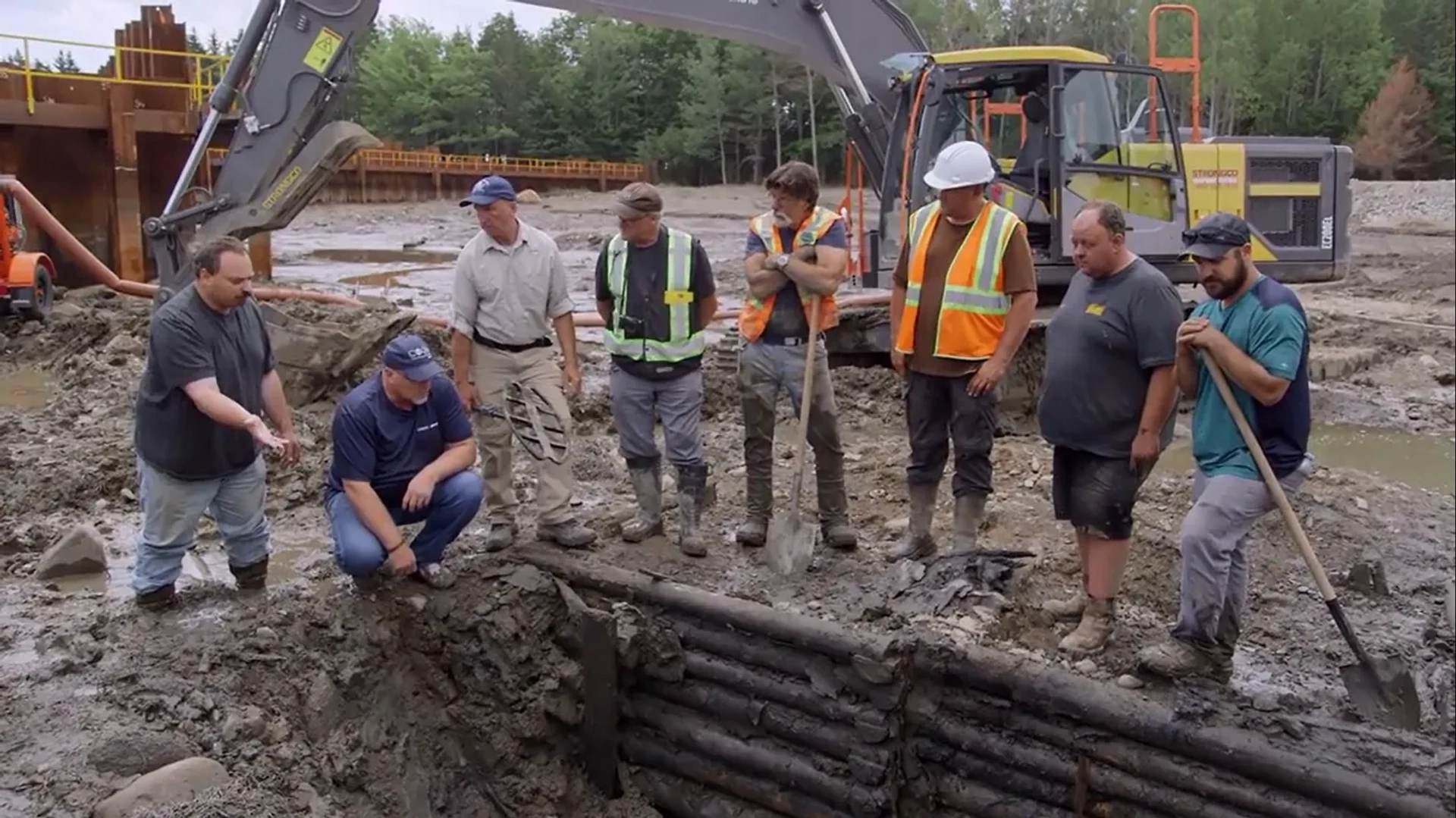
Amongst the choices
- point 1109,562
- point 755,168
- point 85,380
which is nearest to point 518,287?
point 1109,562

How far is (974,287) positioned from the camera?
5.08 meters

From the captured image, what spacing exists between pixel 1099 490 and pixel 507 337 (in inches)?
106

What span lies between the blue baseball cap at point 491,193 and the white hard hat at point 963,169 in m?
1.86

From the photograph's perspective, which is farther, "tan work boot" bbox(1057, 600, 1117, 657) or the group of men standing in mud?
"tan work boot" bbox(1057, 600, 1117, 657)

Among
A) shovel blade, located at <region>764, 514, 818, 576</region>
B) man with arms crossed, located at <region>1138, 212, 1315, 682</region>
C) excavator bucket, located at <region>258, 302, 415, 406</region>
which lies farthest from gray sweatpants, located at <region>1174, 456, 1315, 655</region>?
excavator bucket, located at <region>258, 302, 415, 406</region>

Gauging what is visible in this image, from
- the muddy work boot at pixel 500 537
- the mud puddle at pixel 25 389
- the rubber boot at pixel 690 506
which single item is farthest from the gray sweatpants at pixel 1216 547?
the mud puddle at pixel 25 389

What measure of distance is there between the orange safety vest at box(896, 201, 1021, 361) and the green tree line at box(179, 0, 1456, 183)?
4999 millimetres

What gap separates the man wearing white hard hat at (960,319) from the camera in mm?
5039

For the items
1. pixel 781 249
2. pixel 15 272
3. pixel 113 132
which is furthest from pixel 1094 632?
pixel 113 132

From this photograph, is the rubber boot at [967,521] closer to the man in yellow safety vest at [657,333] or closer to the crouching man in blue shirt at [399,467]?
the man in yellow safety vest at [657,333]

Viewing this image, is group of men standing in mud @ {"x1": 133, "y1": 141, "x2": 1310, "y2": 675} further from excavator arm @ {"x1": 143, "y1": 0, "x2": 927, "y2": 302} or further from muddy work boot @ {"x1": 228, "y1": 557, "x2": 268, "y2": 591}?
excavator arm @ {"x1": 143, "y1": 0, "x2": 927, "y2": 302}

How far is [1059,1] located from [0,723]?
1363 inches

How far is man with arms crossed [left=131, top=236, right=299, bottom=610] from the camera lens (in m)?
4.70

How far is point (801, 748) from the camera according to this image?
15.8ft
